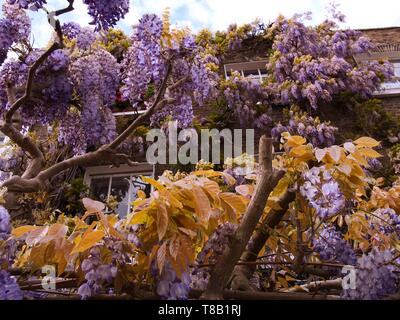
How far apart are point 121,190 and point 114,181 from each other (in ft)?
0.83

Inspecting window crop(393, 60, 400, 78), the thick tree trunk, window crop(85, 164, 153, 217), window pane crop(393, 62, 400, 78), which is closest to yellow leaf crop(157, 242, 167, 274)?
the thick tree trunk

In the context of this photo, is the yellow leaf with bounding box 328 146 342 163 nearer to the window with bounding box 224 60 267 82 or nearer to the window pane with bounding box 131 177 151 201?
the window pane with bounding box 131 177 151 201

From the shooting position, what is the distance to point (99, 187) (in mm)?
8438

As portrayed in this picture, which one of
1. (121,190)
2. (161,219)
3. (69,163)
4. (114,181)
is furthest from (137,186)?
(161,219)

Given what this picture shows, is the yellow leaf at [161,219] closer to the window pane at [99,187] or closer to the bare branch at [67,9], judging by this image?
the bare branch at [67,9]

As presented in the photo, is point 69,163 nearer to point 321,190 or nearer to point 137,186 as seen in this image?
point 321,190

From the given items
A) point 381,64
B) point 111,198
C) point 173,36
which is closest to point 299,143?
point 173,36

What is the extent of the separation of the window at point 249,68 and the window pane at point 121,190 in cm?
376

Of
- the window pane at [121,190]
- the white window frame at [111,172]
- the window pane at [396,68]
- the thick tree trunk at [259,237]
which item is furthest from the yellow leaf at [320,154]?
the window pane at [396,68]

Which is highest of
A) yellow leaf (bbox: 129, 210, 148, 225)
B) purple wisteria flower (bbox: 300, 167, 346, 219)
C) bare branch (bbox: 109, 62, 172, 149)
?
bare branch (bbox: 109, 62, 172, 149)

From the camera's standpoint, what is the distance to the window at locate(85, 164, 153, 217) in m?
8.19

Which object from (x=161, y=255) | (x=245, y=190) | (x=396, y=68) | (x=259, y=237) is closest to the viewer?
(x=161, y=255)

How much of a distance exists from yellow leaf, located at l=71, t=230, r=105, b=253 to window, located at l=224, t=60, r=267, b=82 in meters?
9.11

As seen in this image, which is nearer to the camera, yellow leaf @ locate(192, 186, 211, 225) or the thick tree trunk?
yellow leaf @ locate(192, 186, 211, 225)
